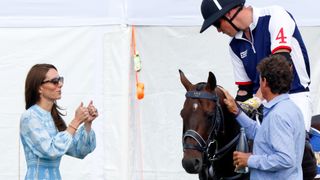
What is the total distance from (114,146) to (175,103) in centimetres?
77

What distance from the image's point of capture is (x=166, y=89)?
23.9 ft

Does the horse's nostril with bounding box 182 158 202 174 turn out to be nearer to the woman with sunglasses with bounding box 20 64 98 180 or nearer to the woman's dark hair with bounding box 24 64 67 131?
the woman with sunglasses with bounding box 20 64 98 180

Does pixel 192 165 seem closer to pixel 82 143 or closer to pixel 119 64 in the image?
pixel 82 143

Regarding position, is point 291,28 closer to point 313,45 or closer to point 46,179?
point 46,179

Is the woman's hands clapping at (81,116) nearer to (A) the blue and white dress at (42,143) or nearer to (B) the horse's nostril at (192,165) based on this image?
(A) the blue and white dress at (42,143)

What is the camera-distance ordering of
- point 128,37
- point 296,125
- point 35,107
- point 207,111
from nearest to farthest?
point 296,125 < point 207,111 < point 35,107 < point 128,37

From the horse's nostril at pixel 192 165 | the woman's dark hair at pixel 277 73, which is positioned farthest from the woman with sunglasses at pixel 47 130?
the woman's dark hair at pixel 277 73

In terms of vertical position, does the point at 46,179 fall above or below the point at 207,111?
below

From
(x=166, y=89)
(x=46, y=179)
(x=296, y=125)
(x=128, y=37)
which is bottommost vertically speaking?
(x=46, y=179)

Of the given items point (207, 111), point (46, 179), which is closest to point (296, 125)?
point (207, 111)

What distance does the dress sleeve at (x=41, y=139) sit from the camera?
4.45 meters

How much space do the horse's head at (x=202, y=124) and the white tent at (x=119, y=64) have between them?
2.73 metres

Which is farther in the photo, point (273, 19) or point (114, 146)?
point (114, 146)

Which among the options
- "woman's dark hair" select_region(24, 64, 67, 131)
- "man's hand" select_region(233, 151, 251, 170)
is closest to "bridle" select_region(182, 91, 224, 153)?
"man's hand" select_region(233, 151, 251, 170)
